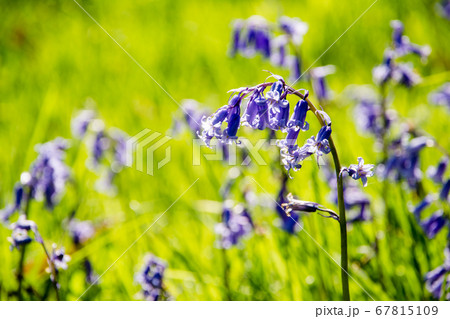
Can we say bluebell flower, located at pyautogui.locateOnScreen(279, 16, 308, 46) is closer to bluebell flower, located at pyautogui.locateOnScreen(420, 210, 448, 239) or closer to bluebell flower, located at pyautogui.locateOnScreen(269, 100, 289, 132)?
bluebell flower, located at pyautogui.locateOnScreen(420, 210, 448, 239)

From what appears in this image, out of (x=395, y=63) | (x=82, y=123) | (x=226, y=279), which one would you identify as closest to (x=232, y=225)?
(x=226, y=279)

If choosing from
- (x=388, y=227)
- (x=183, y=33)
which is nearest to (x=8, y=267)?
(x=388, y=227)

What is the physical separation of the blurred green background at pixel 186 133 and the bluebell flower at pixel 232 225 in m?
0.15

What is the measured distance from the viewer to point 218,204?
303 cm

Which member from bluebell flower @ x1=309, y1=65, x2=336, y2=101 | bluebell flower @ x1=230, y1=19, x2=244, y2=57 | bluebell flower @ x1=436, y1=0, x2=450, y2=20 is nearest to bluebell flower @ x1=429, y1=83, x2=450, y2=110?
bluebell flower @ x1=309, y1=65, x2=336, y2=101

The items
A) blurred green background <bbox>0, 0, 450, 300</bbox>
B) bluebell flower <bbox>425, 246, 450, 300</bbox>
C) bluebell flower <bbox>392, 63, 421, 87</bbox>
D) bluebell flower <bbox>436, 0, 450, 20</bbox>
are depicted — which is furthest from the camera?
bluebell flower <bbox>436, 0, 450, 20</bbox>

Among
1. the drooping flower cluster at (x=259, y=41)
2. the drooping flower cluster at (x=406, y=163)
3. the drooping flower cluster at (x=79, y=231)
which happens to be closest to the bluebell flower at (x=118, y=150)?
the drooping flower cluster at (x=79, y=231)

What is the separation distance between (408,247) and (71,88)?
11.6 ft

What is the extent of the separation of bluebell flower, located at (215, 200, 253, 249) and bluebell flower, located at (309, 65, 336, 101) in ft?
2.55

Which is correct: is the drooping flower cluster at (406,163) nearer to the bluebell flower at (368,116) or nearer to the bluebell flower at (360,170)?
the bluebell flower at (368,116)

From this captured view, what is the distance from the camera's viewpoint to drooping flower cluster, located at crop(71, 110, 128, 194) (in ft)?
10.9

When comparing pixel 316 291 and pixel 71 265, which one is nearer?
pixel 316 291

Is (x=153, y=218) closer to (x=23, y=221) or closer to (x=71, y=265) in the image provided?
(x=71, y=265)

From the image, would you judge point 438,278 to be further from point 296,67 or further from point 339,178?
point 296,67
